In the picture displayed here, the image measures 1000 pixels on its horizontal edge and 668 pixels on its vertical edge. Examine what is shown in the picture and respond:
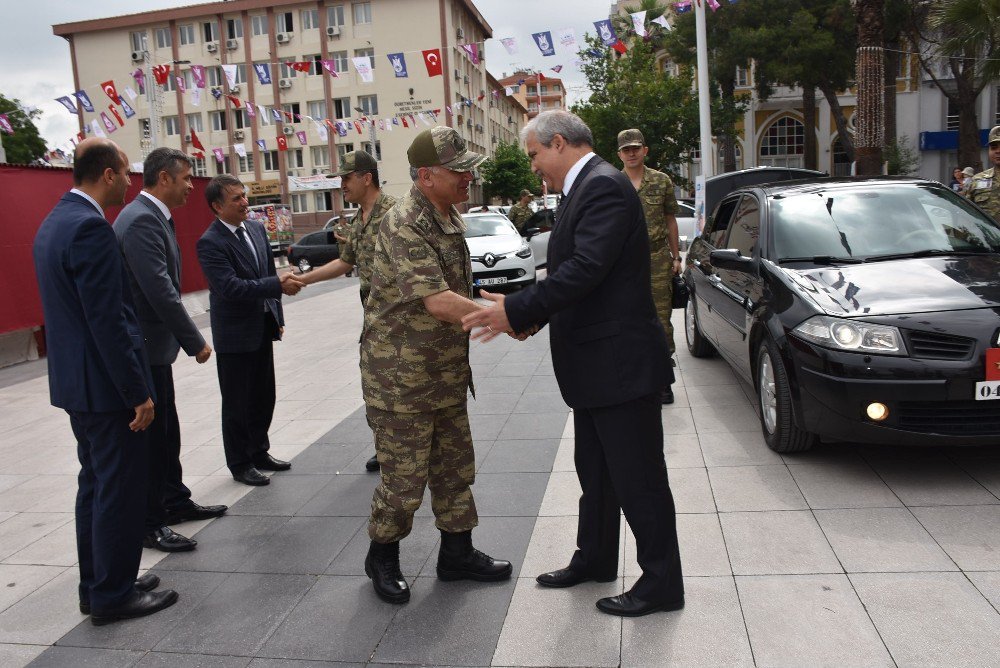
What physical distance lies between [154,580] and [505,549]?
163 centimetres

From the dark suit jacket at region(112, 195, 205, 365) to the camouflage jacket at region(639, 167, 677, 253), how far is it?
11.7 feet

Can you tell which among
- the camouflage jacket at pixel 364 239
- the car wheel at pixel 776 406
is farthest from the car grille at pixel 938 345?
the camouflage jacket at pixel 364 239

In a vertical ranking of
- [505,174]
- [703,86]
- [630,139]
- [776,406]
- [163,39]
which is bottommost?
[776,406]

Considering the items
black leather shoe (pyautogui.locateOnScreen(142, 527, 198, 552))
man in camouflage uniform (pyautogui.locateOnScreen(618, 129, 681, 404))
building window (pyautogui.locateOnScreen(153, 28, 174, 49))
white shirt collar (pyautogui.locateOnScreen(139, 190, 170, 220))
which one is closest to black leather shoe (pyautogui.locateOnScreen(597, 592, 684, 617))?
black leather shoe (pyautogui.locateOnScreen(142, 527, 198, 552))

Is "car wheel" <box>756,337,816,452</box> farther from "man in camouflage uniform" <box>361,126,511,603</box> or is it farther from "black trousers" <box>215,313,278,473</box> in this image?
"black trousers" <box>215,313,278,473</box>

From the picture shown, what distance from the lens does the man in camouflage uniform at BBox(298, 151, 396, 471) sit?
4.70 m

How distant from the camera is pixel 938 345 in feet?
13.1

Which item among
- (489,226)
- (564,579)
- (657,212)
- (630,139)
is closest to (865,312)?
(564,579)

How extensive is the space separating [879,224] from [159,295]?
4422mm

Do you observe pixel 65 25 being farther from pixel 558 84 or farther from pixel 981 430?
pixel 558 84

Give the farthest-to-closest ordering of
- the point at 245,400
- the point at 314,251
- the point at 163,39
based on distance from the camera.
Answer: the point at 163,39 < the point at 314,251 < the point at 245,400

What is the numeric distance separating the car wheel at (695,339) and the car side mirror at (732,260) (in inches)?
81.6

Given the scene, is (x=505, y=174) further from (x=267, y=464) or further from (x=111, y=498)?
(x=111, y=498)

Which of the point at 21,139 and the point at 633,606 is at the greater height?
the point at 21,139
